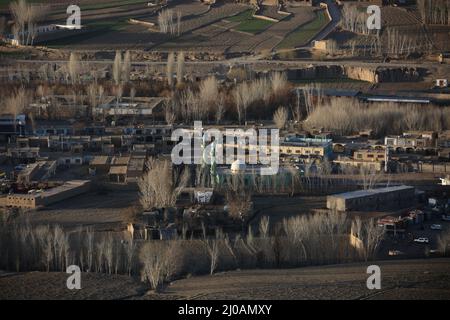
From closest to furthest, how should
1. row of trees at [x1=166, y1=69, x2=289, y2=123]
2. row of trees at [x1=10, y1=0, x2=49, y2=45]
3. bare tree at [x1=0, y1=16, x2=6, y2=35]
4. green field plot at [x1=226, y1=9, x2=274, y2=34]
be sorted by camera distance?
row of trees at [x1=166, y1=69, x2=289, y2=123] < row of trees at [x1=10, y1=0, x2=49, y2=45] < bare tree at [x1=0, y1=16, x2=6, y2=35] < green field plot at [x1=226, y1=9, x2=274, y2=34]

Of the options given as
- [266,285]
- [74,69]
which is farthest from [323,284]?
[74,69]

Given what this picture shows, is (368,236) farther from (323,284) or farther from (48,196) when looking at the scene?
(48,196)

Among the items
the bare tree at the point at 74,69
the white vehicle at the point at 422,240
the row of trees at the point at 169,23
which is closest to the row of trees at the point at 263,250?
the white vehicle at the point at 422,240

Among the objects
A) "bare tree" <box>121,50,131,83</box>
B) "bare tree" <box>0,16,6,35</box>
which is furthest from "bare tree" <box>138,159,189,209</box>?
"bare tree" <box>0,16,6,35</box>

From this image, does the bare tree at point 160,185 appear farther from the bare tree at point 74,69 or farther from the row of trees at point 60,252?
the bare tree at point 74,69

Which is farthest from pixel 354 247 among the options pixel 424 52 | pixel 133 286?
pixel 424 52

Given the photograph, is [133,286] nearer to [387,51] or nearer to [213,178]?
[213,178]

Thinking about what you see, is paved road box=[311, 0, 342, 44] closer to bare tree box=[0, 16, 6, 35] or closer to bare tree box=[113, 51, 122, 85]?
bare tree box=[113, 51, 122, 85]

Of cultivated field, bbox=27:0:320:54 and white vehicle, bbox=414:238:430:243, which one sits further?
cultivated field, bbox=27:0:320:54
